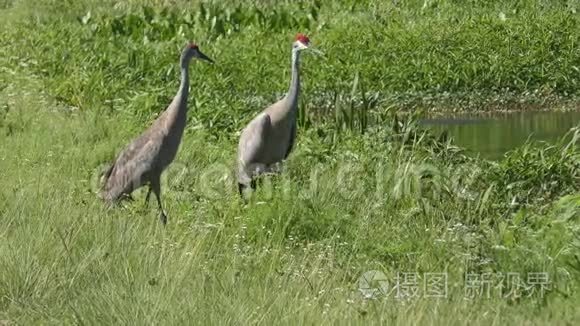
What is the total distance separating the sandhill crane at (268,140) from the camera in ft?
33.0

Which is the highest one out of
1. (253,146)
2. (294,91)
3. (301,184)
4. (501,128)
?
(294,91)

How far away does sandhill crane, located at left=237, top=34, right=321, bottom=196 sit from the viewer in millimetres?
10062

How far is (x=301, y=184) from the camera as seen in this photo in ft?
31.6

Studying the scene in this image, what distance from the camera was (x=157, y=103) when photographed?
44.1 feet

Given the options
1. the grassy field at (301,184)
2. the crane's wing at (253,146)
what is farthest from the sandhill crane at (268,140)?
the grassy field at (301,184)

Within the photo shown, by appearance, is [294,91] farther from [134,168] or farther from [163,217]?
[163,217]

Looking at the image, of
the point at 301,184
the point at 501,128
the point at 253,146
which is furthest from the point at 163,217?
the point at 501,128

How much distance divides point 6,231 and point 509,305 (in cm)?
256

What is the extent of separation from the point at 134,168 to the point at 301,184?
1.24 metres

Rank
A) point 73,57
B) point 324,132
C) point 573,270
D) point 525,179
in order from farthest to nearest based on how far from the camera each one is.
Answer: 1. point 73,57
2. point 324,132
3. point 525,179
4. point 573,270

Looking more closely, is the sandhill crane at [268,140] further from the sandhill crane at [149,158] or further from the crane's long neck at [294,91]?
the sandhill crane at [149,158]

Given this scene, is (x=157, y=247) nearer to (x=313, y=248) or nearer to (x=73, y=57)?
(x=313, y=248)

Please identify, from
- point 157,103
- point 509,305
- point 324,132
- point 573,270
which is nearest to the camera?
point 509,305

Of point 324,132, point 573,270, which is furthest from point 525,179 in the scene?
point 573,270
